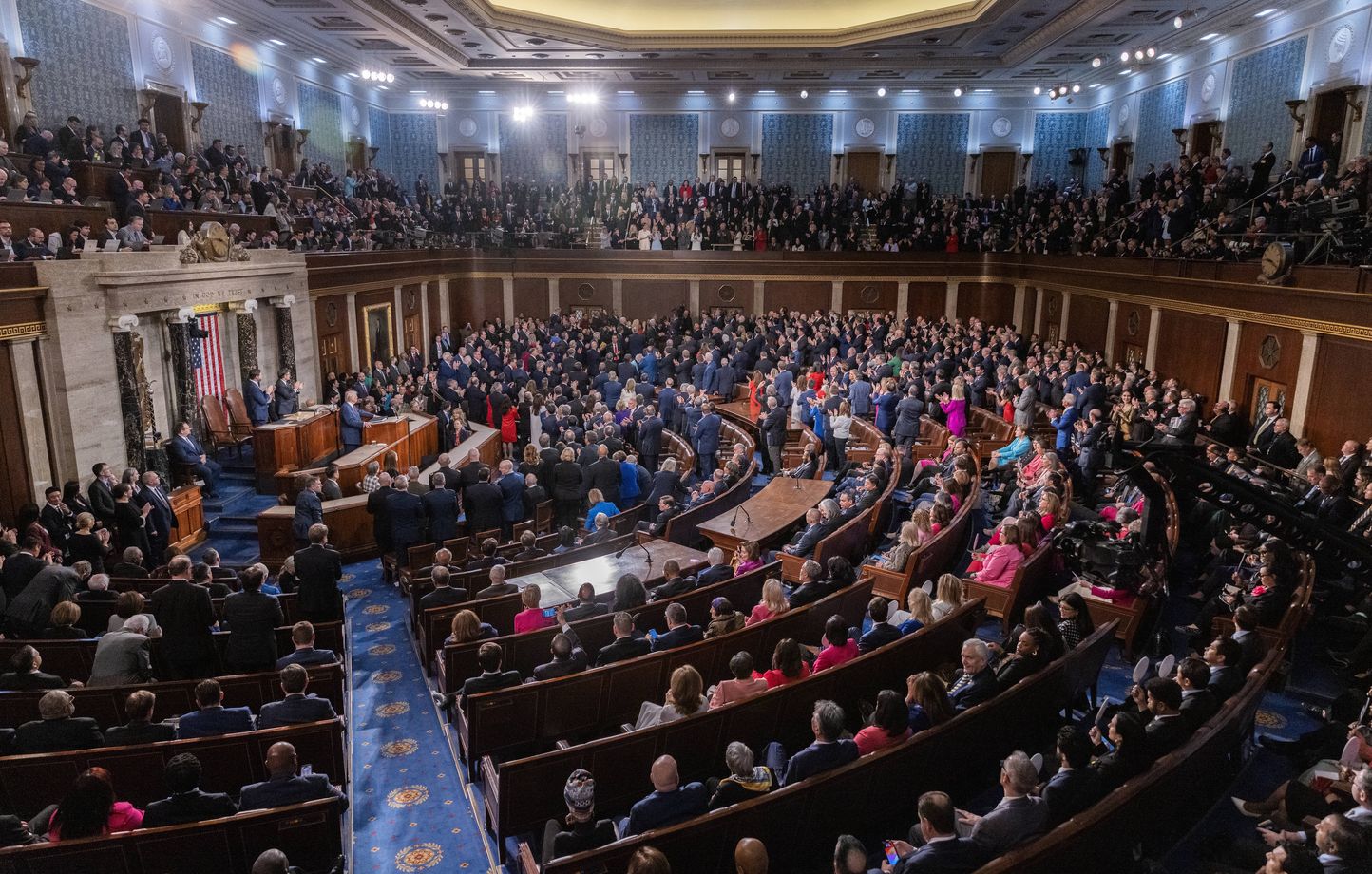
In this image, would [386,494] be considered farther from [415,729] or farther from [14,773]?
[14,773]

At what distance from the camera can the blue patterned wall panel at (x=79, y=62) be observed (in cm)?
1414

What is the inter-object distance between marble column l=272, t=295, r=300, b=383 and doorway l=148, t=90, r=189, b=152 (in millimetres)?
5384

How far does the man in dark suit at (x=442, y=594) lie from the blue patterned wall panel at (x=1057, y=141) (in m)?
24.5

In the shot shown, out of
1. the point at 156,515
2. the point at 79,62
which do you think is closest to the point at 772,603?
the point at 156,515

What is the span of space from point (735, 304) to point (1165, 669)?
19378mm

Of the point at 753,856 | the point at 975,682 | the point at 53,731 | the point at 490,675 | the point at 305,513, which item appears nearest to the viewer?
the point at 753,856

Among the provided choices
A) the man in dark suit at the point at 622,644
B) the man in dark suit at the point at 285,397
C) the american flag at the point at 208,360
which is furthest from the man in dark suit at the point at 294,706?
the american flag at the point at 208,360

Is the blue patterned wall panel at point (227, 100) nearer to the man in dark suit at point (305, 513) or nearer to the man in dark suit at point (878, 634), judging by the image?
the man in dark suit at point (305, 513)

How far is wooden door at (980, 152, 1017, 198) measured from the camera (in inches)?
1076

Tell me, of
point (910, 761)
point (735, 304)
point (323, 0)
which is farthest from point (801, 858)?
point (735, 304)

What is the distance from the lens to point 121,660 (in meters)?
6.25

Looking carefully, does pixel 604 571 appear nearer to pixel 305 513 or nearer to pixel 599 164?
pixel 305 513

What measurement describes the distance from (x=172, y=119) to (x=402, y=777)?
16.8 meters

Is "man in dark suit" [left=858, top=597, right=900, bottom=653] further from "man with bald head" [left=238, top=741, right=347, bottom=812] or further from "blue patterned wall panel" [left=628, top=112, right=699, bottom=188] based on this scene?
"blue patterned wall panel" [left=628, top=112, right=699, bottom=188]
